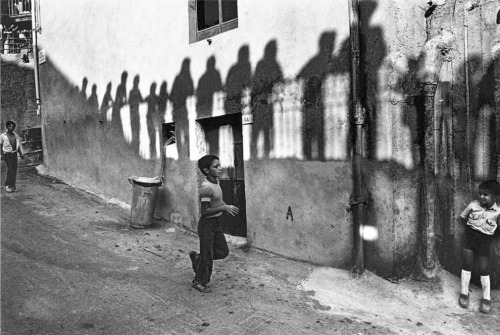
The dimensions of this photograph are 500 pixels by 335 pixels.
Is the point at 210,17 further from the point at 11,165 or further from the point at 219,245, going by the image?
the point at 11,165

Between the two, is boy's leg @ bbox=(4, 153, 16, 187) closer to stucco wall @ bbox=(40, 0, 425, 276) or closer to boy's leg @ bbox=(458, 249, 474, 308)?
stucco wall @ bbox=(40, 0, 425, 276)

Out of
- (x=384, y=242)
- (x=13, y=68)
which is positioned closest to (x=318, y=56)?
(x=384, y=242)

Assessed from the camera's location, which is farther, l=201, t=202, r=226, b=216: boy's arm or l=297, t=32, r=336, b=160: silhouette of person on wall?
l=297, t=32, r=336, b=160: silhouette of person on wall

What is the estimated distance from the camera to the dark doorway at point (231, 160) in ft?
21.4

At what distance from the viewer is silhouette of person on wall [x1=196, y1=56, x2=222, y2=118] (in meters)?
6.53

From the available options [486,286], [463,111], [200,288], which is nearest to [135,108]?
[200,288]

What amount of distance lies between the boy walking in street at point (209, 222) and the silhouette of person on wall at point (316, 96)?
4.88 ft

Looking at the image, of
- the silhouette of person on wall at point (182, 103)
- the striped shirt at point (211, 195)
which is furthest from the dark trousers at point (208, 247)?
the silhouette of person on wall at point (182, 103)

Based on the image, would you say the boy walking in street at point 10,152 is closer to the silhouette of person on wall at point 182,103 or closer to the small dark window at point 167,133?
the small dark window at point 167,133

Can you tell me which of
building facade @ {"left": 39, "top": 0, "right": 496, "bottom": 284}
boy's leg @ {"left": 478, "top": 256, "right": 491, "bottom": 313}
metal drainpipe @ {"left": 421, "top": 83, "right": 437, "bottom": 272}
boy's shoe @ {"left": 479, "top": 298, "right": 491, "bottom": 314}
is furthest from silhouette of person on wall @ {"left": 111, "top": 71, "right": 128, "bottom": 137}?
boy's shoe @ {"left": 479, "top": 298, "right": 491, "bottom": 314}

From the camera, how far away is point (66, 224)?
23.0 ft

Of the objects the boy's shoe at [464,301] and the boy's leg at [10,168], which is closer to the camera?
the boy's shoe at [464,301]

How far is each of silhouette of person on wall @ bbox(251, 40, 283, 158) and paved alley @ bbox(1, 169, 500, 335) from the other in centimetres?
178

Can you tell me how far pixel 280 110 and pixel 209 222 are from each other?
6.82ft
